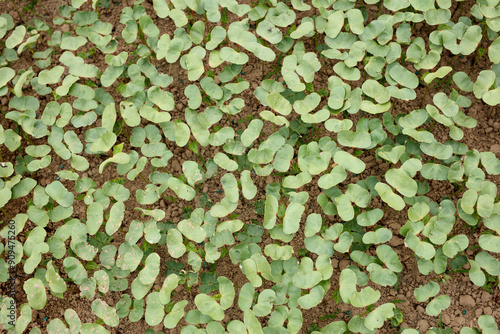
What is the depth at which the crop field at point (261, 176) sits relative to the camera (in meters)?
1.88

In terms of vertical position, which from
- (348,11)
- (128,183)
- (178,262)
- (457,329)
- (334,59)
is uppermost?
(348,11)

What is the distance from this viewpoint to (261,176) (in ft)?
7.32

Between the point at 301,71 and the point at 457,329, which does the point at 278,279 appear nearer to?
the point at 457,329

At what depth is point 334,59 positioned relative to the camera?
7.81 feet

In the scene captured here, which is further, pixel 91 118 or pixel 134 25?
pixel 134 25

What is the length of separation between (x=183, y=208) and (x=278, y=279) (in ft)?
1.99

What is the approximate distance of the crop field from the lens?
1884 millimetres

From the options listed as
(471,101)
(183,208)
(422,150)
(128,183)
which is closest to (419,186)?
(422,150)

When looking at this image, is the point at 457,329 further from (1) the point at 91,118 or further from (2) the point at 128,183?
(1) the point at 91,118

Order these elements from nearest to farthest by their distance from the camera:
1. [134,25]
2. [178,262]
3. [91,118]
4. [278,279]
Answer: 1. [278,279]
2. [178,262]
3. [91,118]
4. [134,25]

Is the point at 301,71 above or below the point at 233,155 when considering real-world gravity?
above

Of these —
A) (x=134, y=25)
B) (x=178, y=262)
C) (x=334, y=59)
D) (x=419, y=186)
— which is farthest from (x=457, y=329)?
(x=134, y=25)

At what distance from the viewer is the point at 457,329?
196 cm

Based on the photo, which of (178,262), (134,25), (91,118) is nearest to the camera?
(178,262)
